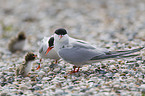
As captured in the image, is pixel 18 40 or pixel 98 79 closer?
pixel 98 79

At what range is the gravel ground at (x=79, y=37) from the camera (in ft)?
11.7

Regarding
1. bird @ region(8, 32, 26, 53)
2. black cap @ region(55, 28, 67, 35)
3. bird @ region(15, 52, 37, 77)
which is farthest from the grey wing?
bird @ region(8, 32, 26, 53)

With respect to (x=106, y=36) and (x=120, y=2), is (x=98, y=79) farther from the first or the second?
(x=120, y=2)

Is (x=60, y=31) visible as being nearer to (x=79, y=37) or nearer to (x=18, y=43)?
(x=18, y=43)

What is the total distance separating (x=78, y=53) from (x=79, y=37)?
3360mm

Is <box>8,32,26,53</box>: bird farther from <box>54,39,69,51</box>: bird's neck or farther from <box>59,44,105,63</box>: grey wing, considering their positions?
<box>59,44,105,63</box>: grey wing

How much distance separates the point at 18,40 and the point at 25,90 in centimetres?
290

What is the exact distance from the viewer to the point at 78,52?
12.6 feet

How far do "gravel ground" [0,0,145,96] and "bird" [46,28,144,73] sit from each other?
28 centimetres

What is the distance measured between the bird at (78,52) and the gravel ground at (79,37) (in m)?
0.28

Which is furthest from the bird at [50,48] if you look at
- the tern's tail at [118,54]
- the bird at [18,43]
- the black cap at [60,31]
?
the bird at [18,43]

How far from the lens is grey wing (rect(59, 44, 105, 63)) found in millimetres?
3820

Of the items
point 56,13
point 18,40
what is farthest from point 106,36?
point 56,13

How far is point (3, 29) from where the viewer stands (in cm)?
862
